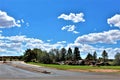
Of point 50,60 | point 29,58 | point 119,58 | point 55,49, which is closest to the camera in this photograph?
point 119,58

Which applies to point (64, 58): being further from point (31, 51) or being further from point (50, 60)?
point (50, 60)

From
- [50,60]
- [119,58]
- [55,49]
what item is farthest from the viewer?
[55,49]

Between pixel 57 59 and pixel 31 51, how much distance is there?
30626 mm

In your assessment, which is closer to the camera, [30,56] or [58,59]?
[58,59]

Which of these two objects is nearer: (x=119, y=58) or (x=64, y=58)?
(x=119, y=58)

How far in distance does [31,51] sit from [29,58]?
16.0 feet

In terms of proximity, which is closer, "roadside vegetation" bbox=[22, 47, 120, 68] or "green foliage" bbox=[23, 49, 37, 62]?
"roadside vegetation" bbox=[22, 47, 120, 68]

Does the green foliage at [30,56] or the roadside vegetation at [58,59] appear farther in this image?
the green foliage at [30,56]

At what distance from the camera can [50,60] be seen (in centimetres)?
15038

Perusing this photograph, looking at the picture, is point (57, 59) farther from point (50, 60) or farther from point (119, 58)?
point (119, 58)

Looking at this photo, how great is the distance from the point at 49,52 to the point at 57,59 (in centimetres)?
1323

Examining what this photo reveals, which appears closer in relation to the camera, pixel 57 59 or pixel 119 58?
pixel 119 58

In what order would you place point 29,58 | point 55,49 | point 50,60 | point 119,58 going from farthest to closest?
point 29,58 → point 55,49 → point 50,60 → point 119,58

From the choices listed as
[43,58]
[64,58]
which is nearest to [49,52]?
[43,58]
